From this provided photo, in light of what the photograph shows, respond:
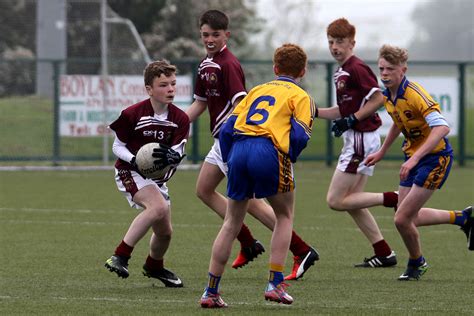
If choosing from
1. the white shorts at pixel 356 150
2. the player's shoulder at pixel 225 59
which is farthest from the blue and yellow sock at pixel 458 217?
the player's shoulder at pixel 225 59

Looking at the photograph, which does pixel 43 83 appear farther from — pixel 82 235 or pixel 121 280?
pixel 121 280

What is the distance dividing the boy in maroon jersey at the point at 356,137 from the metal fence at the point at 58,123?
42.0 feet

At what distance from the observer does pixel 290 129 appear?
759cm

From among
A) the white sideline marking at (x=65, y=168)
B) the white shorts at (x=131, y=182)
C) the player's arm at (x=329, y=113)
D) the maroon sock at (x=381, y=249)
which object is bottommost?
the white sideline marking at (x=65, y=168)

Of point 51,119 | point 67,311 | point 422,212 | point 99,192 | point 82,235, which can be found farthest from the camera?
point 51,119

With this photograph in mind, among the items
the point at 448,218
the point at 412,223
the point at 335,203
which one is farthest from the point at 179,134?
the point at 448,218

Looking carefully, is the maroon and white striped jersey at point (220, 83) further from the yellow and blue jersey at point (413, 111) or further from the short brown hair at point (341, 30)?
the yellow and blue jersey at point (413, 111)

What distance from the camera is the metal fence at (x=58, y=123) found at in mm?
23266

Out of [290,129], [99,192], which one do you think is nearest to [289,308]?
[290,129]

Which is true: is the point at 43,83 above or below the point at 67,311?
above

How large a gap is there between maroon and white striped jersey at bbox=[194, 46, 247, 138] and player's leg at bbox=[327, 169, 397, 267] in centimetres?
142

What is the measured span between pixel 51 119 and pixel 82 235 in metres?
11.7

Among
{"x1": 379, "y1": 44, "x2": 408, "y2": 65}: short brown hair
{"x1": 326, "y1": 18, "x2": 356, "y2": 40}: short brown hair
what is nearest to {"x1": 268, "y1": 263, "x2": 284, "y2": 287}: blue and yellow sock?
{"x1": 379, "y1": 44, "x2": 408, "y2": 65}: short brown hair

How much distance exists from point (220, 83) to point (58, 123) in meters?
13.9
